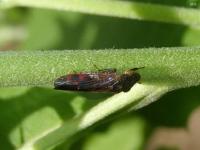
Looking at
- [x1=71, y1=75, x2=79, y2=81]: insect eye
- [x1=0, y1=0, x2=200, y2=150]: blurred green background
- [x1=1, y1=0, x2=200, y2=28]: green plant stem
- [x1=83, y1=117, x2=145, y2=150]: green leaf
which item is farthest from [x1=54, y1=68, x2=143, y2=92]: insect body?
[x1=83, y1=117, x2=145, y2=150]: green leaf

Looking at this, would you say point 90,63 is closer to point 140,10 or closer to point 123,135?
point 140,10

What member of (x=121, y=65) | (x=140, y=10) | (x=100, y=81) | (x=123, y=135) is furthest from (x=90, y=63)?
(x=123, y=135)

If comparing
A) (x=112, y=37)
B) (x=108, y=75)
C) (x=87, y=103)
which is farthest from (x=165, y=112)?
(x=108, y=75)

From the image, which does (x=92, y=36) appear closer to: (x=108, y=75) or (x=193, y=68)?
(x=108, y=75)

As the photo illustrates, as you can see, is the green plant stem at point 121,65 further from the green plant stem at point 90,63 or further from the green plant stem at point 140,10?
the green plant stem at point 140,10

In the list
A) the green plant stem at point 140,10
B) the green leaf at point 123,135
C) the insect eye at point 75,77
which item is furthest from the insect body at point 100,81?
the green leaf at point 123,135

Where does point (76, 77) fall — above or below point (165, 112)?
above

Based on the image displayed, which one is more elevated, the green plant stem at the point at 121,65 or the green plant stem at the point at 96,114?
the green plant stem at the point at 121,65

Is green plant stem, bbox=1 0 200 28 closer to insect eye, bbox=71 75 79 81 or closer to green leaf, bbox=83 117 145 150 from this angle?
insect eye, bbox=71 75 79 81
